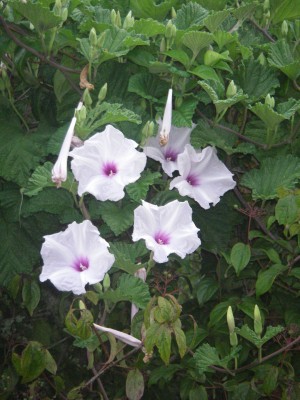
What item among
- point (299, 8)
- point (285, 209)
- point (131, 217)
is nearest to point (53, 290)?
point (131, 217)

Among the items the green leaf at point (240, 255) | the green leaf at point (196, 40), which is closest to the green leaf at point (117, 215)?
the green leaf at point (240, 255)

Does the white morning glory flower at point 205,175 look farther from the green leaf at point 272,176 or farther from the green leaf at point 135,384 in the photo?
the green leaf at point 135,384

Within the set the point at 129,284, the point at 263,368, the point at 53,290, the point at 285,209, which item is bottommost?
the point at 53,290

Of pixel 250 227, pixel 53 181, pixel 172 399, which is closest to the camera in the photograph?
pixel 53 181

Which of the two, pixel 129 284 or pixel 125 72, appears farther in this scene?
pixel 125 72

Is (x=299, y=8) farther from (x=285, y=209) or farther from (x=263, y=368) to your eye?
(x=263, y=368)

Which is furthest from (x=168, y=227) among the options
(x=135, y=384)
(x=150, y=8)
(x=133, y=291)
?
(x=150, y=8)

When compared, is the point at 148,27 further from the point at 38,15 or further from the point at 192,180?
the point at 192,180

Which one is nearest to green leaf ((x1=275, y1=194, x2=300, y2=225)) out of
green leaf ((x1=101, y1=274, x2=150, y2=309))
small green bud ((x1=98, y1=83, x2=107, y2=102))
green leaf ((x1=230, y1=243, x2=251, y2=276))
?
green leaf ((x1=230, y1=243, x2=251, y2=276))
